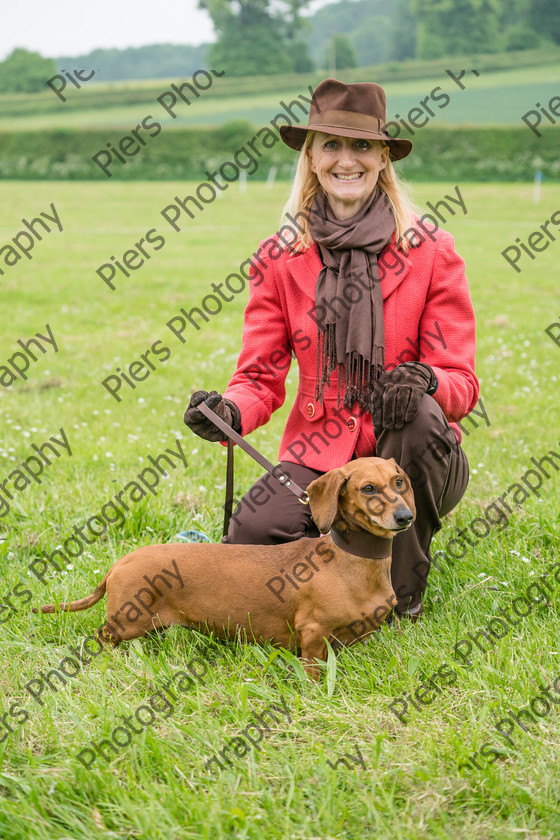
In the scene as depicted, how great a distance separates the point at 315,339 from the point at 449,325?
580 mm

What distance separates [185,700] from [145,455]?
255cm

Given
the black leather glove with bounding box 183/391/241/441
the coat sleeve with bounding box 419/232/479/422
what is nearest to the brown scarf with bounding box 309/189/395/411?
the coat sleeve with bounding box 419/232/479/422

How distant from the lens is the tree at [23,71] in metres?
70.6

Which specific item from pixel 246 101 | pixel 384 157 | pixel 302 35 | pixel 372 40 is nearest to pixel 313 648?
pixel 384 157

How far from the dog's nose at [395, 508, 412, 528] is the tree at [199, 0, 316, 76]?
71459mm

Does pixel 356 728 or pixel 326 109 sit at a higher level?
pixel 326 109

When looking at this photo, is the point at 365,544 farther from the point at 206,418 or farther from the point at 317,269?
the point at 317,269

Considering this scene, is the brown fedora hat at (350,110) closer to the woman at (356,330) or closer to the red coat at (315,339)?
the woman at (356,330)

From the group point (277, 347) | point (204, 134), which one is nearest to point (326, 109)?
point (277, 347)

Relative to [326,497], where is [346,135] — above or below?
above

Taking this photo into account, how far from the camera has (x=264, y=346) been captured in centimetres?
355

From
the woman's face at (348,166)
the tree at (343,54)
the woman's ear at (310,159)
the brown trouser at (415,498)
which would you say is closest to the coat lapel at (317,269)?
the woman's face at (348,166)

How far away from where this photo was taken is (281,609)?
288 centimetres

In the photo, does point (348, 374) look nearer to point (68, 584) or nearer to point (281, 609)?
point (281, 609)
